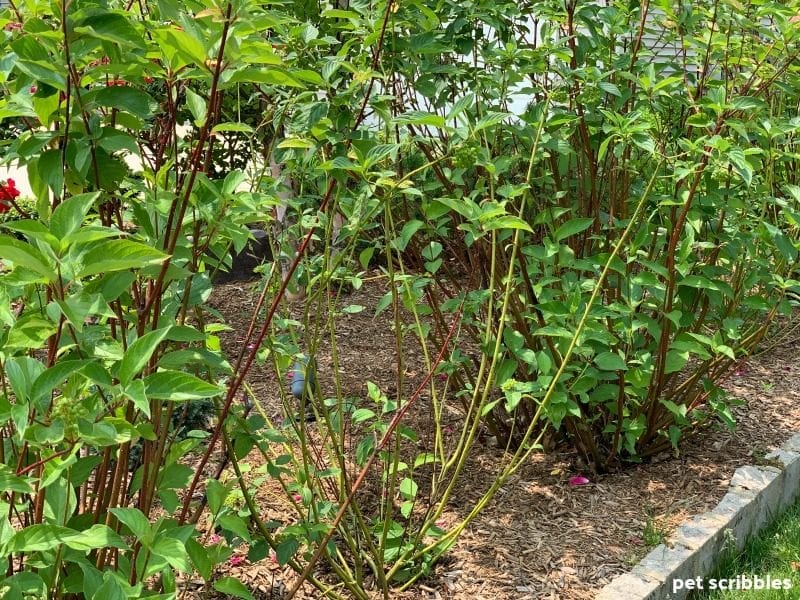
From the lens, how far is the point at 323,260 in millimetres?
2414

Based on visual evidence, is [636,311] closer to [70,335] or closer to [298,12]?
[298,12]

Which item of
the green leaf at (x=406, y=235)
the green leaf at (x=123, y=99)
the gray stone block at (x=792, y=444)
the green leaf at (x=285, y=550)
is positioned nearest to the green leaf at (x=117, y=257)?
the green leaf at (x=123, y=99)

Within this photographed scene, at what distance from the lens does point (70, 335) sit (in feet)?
4.83

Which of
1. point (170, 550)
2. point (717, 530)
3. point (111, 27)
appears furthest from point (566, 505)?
point (111, 27)

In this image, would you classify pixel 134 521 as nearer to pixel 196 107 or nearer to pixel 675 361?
pixel 196 107

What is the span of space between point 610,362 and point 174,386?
6.04 feet

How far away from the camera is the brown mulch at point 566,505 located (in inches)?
105

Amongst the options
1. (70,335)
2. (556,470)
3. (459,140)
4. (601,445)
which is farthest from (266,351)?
(601,445)

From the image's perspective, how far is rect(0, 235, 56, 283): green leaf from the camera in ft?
3.74

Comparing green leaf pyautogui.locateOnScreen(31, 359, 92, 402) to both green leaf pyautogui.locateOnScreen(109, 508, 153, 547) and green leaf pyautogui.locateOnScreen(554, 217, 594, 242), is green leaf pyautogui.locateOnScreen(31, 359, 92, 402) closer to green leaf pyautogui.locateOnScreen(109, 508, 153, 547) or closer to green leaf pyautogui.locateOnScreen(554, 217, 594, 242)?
green leaf pyautogui.locateOnScreen(109, 508, 153, 547)

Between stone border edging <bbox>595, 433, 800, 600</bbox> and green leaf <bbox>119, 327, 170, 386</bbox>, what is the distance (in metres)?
1.76

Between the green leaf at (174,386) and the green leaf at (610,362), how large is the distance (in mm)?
1813

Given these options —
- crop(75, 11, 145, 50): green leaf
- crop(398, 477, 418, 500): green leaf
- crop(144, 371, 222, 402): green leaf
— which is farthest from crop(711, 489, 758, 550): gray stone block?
crop(75, 11, 145, 50): green leaf

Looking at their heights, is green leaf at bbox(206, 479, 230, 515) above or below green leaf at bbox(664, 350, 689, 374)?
above
